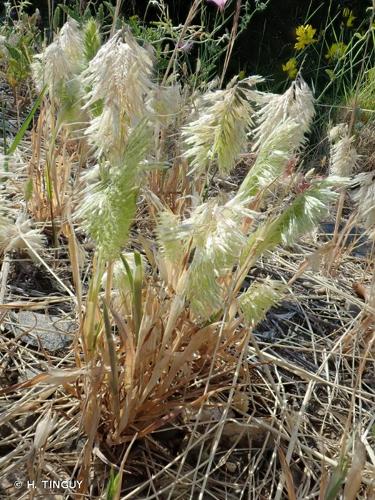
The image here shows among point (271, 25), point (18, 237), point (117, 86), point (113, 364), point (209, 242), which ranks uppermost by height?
point (117, 86)

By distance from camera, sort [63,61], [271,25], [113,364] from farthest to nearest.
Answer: [271,25] < [63,61] < [113,364]

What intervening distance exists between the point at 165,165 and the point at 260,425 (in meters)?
0.46

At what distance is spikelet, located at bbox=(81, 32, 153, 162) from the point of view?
0.68m

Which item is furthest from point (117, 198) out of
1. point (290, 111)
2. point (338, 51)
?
point (338, 51)

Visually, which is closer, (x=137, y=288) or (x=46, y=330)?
(x=137, y=288)

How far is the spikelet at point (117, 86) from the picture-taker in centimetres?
68

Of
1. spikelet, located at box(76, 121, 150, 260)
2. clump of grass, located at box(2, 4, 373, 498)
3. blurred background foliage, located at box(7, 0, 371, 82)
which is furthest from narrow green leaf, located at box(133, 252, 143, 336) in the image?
blurred background foliage, located at box(7, 0, 371, 82)

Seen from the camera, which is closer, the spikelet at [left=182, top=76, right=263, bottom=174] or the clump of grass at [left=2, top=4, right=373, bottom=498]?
the clump of grass at [left=2, top=4, right=373, bottom=498]

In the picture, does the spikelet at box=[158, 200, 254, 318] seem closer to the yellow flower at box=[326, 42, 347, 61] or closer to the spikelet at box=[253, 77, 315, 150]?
the spikelet at box=[253, 77, 315, 150]

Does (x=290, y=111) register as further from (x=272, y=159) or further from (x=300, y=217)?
(x=300, y=217)

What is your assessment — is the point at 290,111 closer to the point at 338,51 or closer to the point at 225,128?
the point at 225,128

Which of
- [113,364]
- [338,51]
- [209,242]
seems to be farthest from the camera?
[338,51]

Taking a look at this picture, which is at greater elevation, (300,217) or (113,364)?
(300,217)

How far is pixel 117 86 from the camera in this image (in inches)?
27.0
